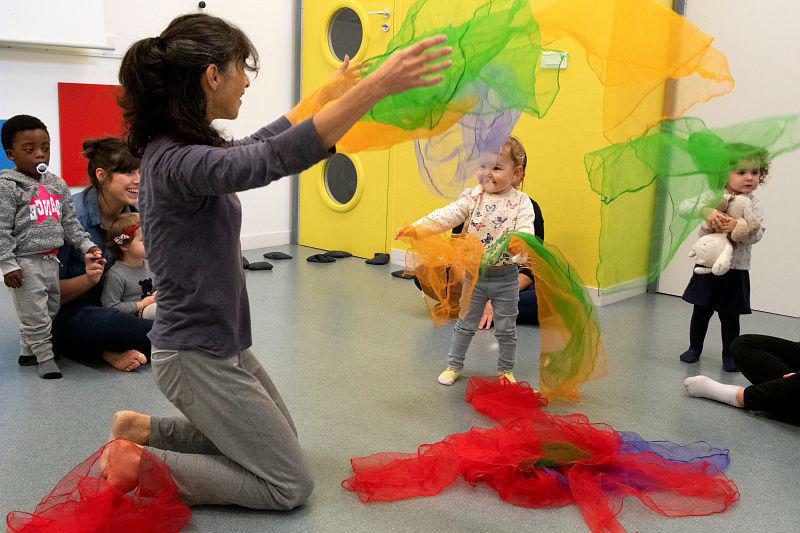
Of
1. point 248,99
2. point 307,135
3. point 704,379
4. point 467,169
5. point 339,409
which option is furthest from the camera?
point 248,99

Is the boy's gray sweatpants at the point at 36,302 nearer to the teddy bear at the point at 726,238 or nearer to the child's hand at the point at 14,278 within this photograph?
the child's hand at the point at 14,278

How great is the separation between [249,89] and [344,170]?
0.95 metres

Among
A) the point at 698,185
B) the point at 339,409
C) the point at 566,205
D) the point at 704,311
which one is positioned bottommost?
the point at 339,409

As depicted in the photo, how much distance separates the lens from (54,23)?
446 cm

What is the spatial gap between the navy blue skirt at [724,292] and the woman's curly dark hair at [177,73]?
101 inches

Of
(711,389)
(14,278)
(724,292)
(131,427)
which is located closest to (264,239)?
(14,278)

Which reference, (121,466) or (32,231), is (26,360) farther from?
(121,466)

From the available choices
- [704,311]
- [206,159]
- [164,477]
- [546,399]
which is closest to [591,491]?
[546,399]

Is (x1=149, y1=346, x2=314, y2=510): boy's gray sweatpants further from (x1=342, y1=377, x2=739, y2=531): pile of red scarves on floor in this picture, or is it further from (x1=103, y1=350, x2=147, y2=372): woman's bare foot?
(x1=103, y1=350, x2=147, y2=372): woman's bare foot

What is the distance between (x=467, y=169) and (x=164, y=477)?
132 centimetres

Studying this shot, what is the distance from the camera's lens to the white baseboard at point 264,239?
5.90 m

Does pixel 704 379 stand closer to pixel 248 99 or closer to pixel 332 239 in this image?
pixel 332 239

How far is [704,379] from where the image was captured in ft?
10.0

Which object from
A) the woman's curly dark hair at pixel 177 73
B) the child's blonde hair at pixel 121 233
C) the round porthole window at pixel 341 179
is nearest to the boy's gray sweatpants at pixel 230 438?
the woman's curly dark hair at pixel 177 73
